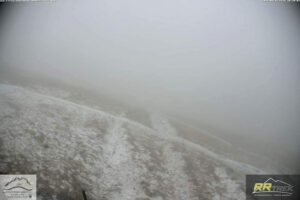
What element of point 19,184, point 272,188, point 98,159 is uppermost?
point 98,159

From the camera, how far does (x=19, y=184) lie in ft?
35.0

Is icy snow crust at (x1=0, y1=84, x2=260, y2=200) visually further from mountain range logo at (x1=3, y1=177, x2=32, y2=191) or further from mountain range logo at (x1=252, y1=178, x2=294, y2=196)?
mountain range logo at (x1=252, y1=178, x2=294, y2=196)

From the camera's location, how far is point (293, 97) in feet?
171

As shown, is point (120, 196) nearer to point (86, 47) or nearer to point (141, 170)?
point (141, 170)

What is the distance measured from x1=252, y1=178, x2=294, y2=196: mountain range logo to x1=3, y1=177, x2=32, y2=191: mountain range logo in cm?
1374

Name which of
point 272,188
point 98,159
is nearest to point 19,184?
point 98,159

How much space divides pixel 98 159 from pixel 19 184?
4.75 m

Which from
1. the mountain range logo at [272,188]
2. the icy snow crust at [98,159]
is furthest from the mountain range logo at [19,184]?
the mountain range logo at [272,188]

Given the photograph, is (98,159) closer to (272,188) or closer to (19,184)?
(19,184)

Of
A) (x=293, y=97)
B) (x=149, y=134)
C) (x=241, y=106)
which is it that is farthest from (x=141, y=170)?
(x=293, y=97)

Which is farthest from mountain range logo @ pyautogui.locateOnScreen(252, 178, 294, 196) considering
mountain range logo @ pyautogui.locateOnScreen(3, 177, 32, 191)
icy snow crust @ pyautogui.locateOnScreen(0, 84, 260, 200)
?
mountain range logo @ pyautogui.locateOnScreen(3, 177, 32, 191)

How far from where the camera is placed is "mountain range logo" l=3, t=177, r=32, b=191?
10.3 metres

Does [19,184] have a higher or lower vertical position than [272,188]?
lower

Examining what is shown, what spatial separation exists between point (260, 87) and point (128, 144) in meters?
54.0
